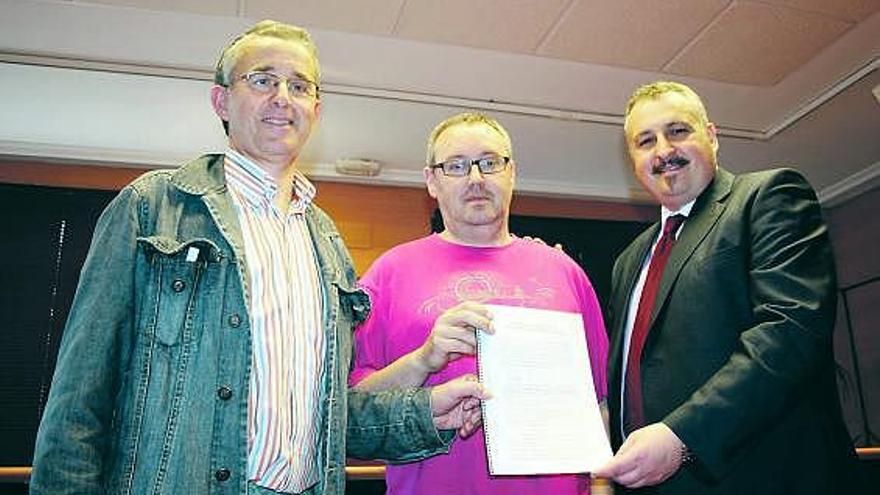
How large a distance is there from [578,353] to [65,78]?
3.45 metres

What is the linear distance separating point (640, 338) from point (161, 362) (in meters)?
1.16

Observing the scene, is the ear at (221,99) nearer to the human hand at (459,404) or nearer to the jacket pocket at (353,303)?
the jacket pocket at (353,303)

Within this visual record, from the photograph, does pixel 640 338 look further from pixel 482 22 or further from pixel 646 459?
pixel 482 22

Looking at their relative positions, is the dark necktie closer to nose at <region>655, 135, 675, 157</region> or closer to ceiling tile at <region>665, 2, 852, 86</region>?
nose at <region>655, 135, 675, 157</region>

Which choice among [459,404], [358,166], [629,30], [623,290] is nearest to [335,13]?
[629,30]

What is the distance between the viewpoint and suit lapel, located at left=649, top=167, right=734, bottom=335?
1839 mm

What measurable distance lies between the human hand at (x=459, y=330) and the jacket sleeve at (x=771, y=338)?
17.7 inches

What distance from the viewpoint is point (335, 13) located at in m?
3.38

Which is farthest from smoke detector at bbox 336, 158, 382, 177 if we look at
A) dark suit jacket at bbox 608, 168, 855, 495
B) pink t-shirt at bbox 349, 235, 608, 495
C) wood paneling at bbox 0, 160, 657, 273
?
dark suit jacket at bbox 608, 168, 855, 495

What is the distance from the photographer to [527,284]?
1899 millimetres

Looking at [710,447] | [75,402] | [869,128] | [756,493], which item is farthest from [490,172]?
[869,128]

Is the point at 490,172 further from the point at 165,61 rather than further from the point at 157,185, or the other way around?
the point at 165,61

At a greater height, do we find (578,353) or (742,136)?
(742,136)

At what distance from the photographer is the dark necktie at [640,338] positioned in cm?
183
